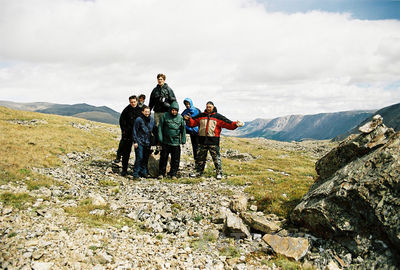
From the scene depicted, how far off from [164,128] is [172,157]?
1.97 meters

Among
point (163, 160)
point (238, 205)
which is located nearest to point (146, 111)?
point (163, 160)

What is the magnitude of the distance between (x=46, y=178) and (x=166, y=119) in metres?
7.04

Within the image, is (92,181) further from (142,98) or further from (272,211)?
(272,211)

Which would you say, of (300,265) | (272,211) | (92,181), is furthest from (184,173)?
(300,265)

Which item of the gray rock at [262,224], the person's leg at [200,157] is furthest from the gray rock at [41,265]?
the person's leg at [200,157]

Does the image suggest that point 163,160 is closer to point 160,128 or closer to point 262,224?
point 160,128

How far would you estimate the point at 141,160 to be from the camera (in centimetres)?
1513

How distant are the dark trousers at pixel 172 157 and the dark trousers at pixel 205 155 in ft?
4.42

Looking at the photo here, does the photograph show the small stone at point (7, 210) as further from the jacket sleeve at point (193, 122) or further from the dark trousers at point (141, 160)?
the jacket sleeve at point (193, 122)

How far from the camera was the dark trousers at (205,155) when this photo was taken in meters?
14.8

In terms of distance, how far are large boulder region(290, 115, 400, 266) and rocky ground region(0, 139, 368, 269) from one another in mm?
505

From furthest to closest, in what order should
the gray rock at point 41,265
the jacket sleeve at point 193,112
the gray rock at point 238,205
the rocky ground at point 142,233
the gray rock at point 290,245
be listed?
the jacket sleeve at point 193,112 → the gray rock at point 238,205 → the gray rock at point 290,245 → the rocky ground at point 142,233 → the gray rock at point 41,265

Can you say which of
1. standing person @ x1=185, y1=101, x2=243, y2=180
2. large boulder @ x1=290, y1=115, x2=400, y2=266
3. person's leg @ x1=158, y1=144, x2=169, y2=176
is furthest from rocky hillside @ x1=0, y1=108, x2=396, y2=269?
standing person @ x1=185, y1=101, x2=243, y2=180

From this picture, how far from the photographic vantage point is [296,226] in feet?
27.7
